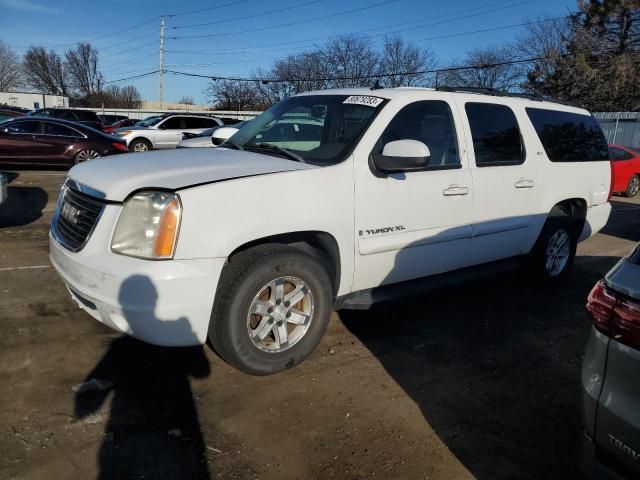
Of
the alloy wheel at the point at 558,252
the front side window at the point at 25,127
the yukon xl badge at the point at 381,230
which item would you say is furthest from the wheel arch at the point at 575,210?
the front side window at the point at 25,127

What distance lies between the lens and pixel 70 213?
10.9 ft

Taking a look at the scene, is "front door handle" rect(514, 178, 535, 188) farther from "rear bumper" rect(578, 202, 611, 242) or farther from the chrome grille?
the chrome grille

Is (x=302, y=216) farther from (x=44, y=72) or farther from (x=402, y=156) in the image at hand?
(x=44, y=72)

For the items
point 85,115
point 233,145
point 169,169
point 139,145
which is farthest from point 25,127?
point 169,169

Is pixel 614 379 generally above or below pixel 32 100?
below

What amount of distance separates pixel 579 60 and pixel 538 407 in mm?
36558

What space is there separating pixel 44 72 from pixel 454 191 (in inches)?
3596

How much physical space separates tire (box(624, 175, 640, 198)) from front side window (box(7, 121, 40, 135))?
16245 millimetres

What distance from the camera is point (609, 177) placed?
580cm

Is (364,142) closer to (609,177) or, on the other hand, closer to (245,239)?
(245,239)

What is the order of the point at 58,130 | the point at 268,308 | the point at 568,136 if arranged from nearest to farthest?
the point at 268,308, the point at 568,136, the point at 58,130

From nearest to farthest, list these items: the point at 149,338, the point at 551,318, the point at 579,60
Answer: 1. the point at 149,338
2. the point at 551,318
3. the point at 579,60

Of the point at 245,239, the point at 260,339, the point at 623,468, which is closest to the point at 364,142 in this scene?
the point at 245,239

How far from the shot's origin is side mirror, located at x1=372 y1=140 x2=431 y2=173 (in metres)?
3.46
